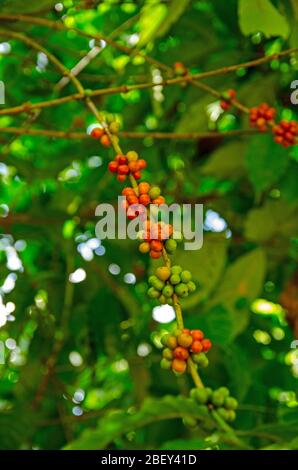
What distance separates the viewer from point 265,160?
155 centimetres

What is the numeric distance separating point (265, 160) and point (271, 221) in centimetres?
18

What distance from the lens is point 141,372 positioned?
69.1 inches

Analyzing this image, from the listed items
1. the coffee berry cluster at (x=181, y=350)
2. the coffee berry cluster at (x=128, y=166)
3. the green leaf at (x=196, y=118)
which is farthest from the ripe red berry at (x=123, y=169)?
the green leaf at (x=196, y=118)

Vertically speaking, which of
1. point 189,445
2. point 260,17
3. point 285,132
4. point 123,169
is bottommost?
point 189,445

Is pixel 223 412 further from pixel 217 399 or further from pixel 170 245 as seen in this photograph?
pixel 170 245

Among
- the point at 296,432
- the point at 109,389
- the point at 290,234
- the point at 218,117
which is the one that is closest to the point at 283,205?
the point at 290,234

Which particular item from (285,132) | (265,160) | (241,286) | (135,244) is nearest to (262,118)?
(285,132)

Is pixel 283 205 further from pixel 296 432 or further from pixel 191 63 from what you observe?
pixel 296 432

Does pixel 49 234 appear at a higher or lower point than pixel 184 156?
Answer: lower

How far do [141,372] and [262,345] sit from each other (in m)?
0.27

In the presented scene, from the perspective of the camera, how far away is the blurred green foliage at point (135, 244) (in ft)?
5.19

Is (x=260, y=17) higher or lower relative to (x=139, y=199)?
higher

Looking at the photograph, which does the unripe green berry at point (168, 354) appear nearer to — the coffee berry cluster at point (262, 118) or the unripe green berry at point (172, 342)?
the unripe green berry at point (172, 342)

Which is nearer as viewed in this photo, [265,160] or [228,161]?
[265,160]
